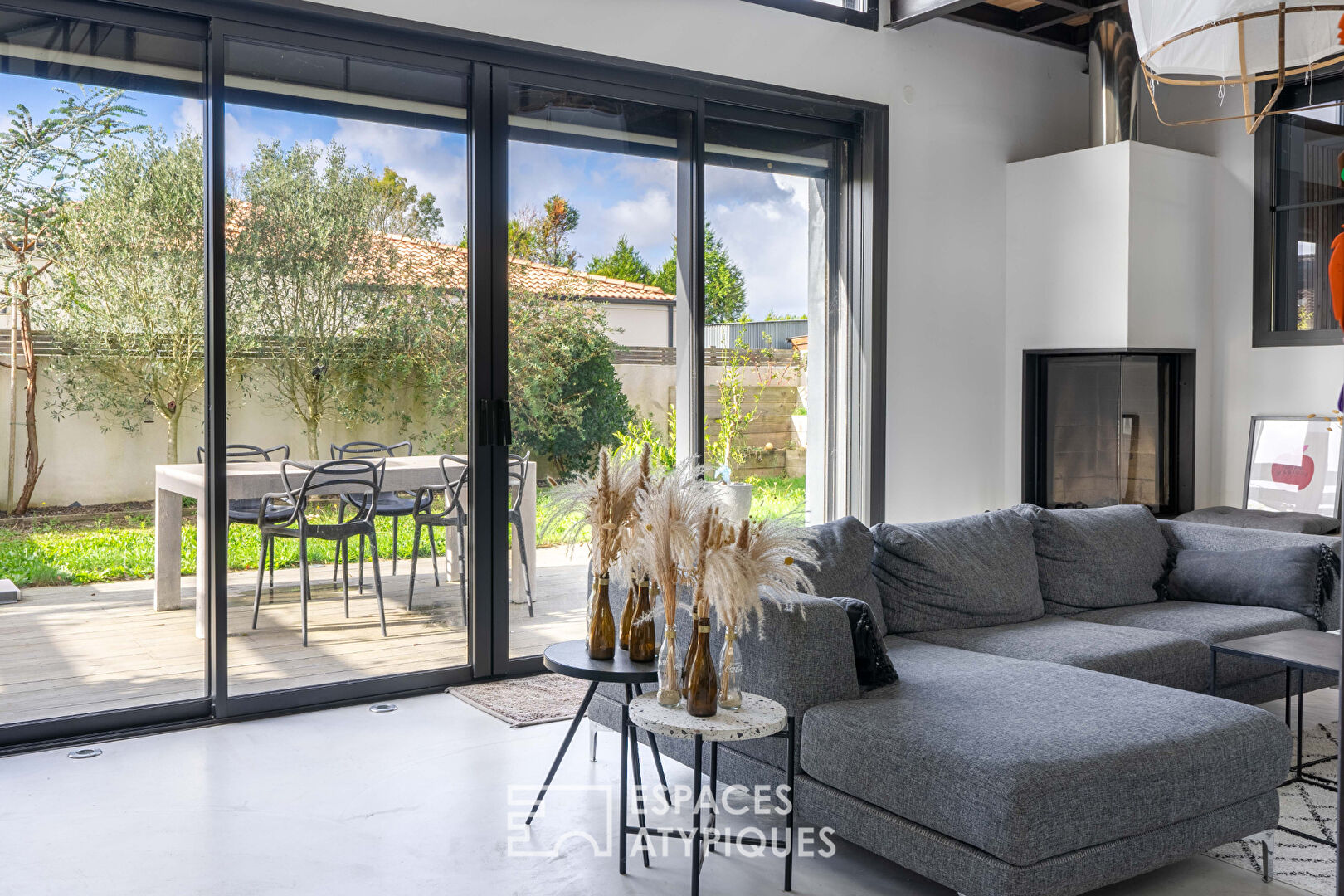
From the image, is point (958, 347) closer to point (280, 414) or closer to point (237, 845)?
point (280, 414)

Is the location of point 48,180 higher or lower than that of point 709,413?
higher

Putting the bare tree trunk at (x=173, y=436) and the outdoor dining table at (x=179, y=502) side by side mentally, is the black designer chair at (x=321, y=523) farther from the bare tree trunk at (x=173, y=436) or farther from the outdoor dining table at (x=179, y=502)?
the bare tree trunk at (x=173, y=436)

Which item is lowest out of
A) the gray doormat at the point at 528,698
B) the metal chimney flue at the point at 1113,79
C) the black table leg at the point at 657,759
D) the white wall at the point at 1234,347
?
the gray doormat at the point at 528,698

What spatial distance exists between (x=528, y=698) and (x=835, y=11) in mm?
3634

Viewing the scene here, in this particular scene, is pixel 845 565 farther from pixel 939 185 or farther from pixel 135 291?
pixel 939 185

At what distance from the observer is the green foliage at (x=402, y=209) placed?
14.8ft

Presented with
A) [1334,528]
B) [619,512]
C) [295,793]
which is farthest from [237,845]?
[1334,528]

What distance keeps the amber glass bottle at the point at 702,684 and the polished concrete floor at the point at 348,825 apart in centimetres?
52

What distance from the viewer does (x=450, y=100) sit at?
15.2ft

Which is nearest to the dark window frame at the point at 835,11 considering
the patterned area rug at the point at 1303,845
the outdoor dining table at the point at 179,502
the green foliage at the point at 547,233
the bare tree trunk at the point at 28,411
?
the green foliage at the point at 547,233

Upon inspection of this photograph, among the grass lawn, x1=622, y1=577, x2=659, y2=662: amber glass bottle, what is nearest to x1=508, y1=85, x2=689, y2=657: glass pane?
the grass lawn

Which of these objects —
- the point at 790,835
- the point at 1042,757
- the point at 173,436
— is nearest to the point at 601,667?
the point at 790,835

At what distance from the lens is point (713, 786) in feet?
9.79

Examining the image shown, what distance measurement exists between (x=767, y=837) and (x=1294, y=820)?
1.54 meters
